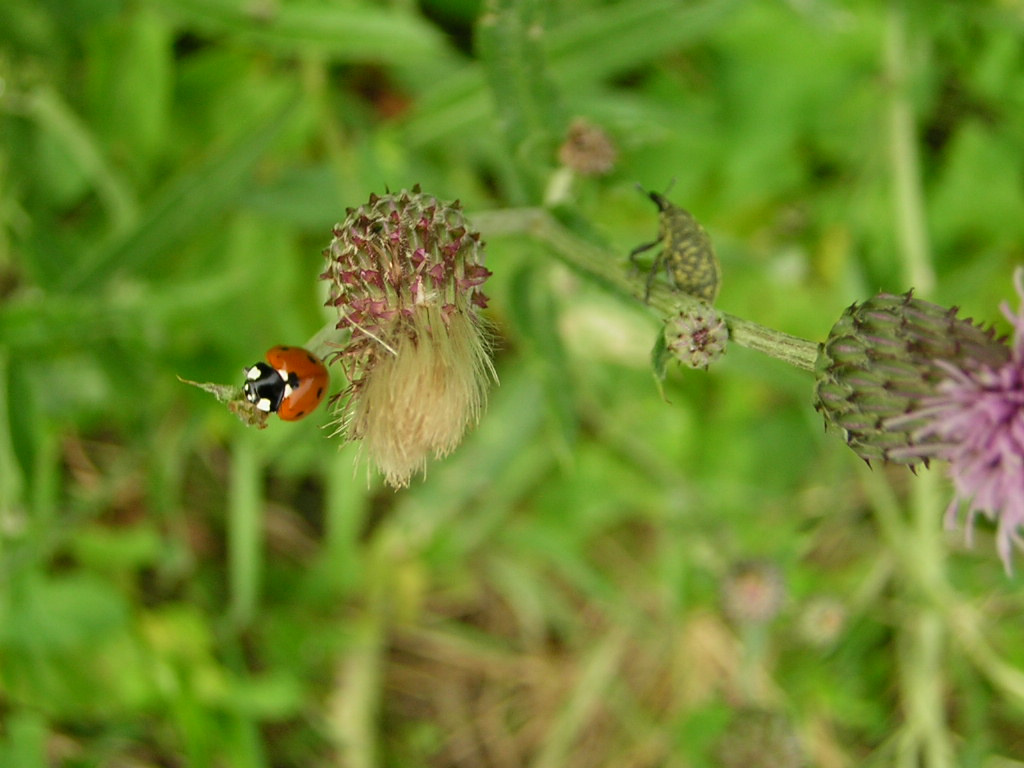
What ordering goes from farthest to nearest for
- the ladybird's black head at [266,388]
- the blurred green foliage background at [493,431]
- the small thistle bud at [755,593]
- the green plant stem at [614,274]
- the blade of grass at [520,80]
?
the small thistle bud at [755,593], the blurred green foliage background at [493,431], the blade of grass at [520,80], the ladybird's black head at [266,388], the green plant stem at [614,274]

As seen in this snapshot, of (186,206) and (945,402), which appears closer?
(945,402)

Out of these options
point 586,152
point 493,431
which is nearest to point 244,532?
point 493,431

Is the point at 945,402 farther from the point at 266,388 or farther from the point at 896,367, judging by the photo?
the point at 266,388

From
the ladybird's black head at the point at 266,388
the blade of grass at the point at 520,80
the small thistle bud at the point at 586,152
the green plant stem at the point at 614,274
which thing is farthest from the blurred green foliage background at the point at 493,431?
the ladybird's black head at the point at 266,388

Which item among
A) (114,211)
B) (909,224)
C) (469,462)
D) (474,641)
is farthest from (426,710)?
(909,224)

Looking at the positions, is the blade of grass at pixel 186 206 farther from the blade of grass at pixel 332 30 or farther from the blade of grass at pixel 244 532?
the blade of grass at pixel 244 532
